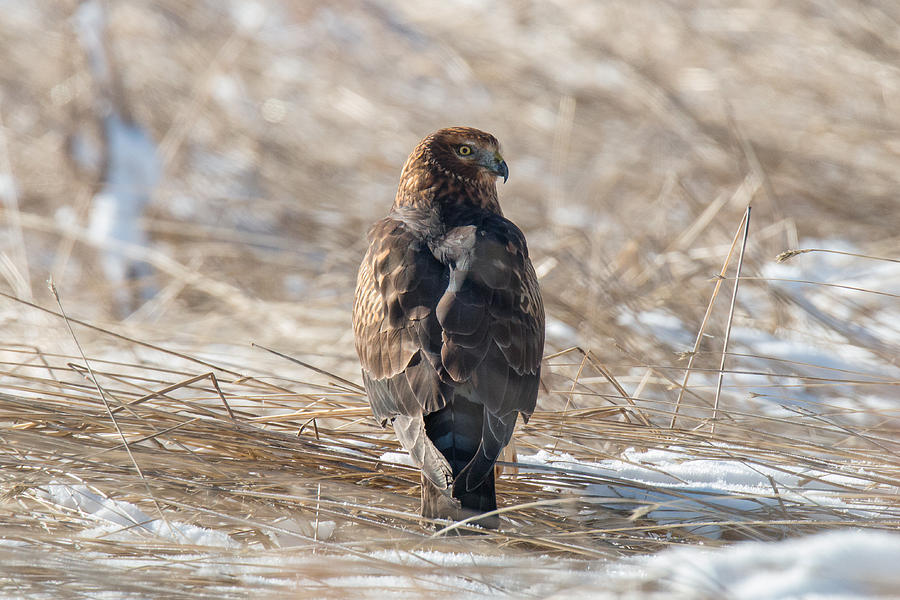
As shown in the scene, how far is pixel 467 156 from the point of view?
10.2ft

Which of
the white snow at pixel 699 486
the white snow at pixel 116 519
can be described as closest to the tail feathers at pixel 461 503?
the white snow at pixel 699 486

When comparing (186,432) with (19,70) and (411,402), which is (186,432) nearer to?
(411,402)

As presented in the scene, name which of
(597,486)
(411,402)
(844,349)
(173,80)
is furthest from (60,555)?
(173,80)

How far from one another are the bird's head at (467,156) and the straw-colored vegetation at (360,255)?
76 cm

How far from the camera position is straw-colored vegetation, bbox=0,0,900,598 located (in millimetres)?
2250

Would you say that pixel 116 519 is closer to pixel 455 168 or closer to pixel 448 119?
pixel 455 168

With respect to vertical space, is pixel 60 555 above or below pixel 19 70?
below

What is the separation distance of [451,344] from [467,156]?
37.1 inches

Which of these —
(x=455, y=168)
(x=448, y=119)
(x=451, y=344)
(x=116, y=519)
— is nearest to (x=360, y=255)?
(x=455, y=168)

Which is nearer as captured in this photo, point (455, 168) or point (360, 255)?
point (455, 168)

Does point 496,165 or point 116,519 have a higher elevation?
point 496,165

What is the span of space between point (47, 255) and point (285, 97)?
2681 mm

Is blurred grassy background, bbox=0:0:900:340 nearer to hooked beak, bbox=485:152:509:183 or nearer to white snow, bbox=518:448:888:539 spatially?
hooked beak, bbox=485:152:509:183

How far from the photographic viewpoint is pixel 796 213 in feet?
21.2
